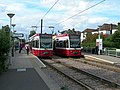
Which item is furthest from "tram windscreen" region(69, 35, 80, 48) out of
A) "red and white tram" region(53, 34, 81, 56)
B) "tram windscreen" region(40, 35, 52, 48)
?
"tram windscreen" region(40, 35, 52, 48)

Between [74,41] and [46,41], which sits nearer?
[46,41]

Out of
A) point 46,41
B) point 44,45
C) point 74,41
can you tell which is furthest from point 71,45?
point 44,45

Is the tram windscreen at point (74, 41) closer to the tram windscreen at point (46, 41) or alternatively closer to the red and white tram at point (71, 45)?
the red and white tram at point (71, 45)

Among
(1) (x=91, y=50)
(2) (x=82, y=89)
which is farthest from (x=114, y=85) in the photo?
(1) (x=91, y=50)

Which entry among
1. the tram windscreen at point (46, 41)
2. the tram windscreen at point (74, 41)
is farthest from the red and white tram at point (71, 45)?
the tram windscreen at point (46, 41)

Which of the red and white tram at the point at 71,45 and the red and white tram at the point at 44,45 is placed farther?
the red and white tram at the point at 71,45

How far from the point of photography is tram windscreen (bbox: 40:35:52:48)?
126 ft

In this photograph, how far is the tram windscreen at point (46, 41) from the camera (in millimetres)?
38438

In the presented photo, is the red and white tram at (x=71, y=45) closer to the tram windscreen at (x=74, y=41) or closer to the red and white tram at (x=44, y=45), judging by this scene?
the tram windscreen at (x=74, y=41)

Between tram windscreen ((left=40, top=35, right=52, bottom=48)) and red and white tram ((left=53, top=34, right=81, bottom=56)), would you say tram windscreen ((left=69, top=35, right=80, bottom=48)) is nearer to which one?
red and white tram ((left=53, top=34, right=81, bottom=56))

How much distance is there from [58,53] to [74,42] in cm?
793

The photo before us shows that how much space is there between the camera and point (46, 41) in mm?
38656

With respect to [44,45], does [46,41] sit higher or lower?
higher

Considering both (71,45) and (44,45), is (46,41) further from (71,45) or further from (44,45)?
(71,45)
